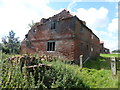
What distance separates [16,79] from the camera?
316cm

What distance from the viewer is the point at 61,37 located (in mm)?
12484

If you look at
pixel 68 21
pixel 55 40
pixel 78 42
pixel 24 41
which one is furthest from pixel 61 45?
pixel 24 41

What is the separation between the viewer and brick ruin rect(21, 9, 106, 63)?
38.0 ft

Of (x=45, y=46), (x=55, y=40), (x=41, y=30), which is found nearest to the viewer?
(x=55, y=40)

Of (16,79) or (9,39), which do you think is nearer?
(16,79)

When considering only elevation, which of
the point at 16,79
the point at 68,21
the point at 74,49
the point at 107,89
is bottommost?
the point at 107,89

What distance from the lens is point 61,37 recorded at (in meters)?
12.5

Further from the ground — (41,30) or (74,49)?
(41,30)

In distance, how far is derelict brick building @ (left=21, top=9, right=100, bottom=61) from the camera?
11602 millimetres

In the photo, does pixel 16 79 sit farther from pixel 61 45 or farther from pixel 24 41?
pixel 24 41

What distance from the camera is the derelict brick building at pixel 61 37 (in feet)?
38.1

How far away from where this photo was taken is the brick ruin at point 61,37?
1159 centimetres

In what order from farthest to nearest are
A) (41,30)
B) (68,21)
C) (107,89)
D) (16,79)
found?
1. (41,30)
2. (68,21)
3. (107,89)
4. (16,79)

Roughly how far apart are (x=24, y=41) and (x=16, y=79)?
1536cm
